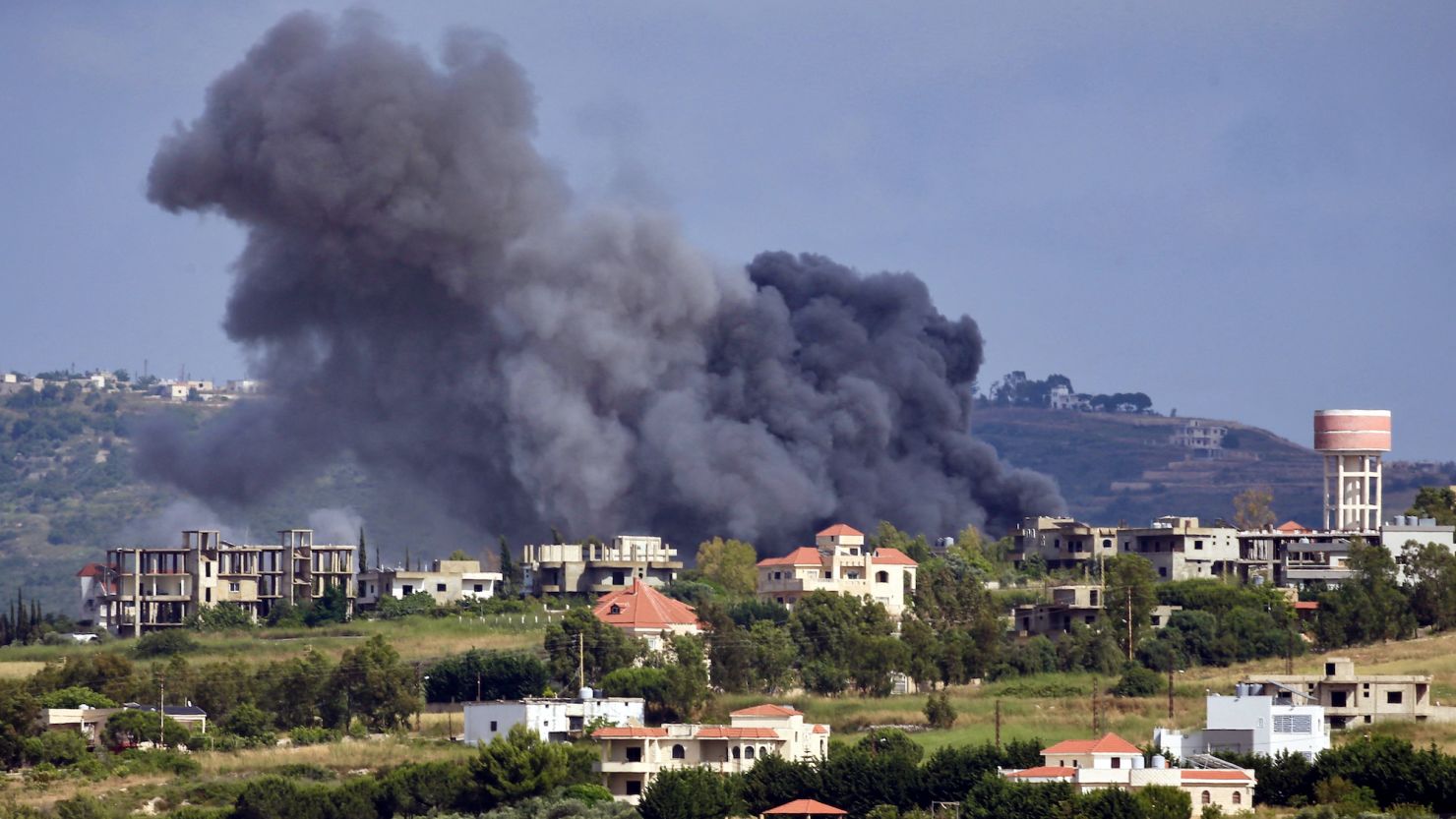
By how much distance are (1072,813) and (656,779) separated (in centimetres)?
929

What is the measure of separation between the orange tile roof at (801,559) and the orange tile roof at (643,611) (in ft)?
21.6

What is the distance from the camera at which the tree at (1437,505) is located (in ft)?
293

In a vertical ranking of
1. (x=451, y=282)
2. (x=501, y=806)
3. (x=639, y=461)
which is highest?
(x=451, y=282)

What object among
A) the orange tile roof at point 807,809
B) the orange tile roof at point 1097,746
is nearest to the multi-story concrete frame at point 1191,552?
the orange tile roof at point 1097,746

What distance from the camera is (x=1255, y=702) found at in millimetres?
58250

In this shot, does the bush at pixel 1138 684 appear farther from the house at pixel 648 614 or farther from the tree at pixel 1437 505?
the tree at pixel 1437 505

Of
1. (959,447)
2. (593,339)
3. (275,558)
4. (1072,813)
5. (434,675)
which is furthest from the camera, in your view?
(959,447)

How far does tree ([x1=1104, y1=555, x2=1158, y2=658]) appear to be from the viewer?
72.8 meters

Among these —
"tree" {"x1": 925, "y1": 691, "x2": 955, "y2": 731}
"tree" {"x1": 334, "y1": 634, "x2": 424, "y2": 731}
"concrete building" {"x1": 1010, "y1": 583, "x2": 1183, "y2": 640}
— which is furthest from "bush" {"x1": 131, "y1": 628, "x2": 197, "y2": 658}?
"concrete building" {"x1": 1010, "y1": 583, "x2": 1183, "y2": 640}

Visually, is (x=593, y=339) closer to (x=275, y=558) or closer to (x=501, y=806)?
(x=275, y=558)

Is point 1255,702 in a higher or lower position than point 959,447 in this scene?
lower

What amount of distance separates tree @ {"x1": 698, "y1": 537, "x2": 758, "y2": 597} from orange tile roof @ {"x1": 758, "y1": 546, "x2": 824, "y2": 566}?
1.31 metres

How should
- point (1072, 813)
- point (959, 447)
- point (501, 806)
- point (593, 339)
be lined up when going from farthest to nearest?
point (959, 447) → point (593, 339) → point (501, 806) → point (1072, 813)

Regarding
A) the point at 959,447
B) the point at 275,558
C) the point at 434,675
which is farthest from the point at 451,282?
the point at 434,675
